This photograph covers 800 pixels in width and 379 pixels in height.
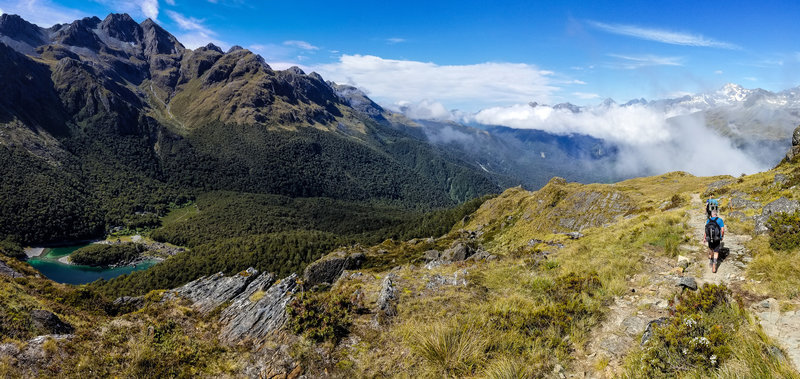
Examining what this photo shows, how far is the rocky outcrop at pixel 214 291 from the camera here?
63.4ft

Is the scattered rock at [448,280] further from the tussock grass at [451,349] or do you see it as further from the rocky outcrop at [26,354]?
the rocky outcrop at [26,354]

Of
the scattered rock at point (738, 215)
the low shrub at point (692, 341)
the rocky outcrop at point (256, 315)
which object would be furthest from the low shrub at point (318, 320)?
the scattered rock at point (738, 215)

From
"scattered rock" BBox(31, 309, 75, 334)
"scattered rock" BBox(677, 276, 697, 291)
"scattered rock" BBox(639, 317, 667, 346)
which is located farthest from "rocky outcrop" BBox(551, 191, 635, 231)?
"scattered rock" BBox(31, 309, 75, 334)

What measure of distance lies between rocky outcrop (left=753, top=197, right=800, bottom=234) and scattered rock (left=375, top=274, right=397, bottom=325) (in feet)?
62.5

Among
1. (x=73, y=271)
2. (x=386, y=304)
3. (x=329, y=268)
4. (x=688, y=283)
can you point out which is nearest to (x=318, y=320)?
(x=386, y=304)

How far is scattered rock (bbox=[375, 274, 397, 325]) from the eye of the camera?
14508 millimetres

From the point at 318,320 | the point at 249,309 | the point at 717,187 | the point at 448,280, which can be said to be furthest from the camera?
the point at 717,187

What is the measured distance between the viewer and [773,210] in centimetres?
1794

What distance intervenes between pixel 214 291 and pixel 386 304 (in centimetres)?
1563

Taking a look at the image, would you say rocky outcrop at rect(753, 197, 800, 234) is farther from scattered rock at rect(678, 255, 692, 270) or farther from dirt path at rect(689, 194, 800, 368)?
scattered rock at rect(678, 255, 692, 270)

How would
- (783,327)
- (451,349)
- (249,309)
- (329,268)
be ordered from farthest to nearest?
(329,268) < (249,309) < (451,349) < (783,327)

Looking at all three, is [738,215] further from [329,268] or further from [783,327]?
[329,268]

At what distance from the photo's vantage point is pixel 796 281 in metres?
11.3

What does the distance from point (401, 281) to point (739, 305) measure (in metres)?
13.8
